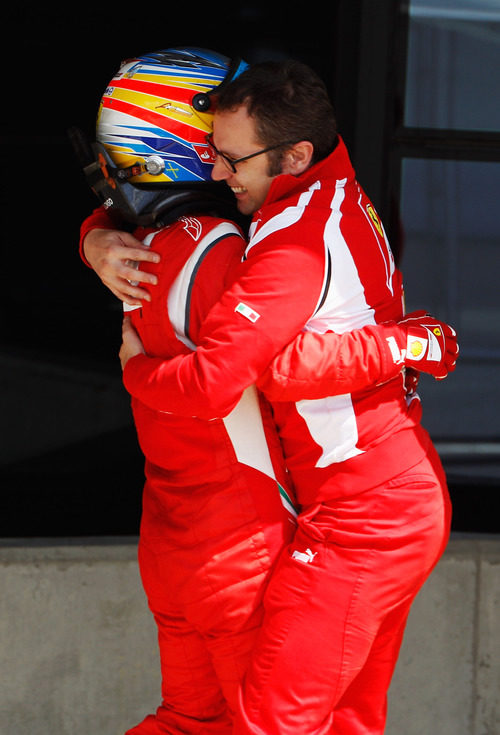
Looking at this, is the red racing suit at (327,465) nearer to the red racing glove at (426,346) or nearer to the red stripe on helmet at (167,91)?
the red racing glove at (426,346)

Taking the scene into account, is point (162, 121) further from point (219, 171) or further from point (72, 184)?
point (72, 184)

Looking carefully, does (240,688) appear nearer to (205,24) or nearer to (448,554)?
(448,554)

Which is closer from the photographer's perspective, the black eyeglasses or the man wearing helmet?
the man wearing helmet

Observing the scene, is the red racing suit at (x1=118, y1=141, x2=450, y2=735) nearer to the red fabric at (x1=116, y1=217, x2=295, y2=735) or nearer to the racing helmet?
the red fabric at (x1=116, y1=217, x2=295, y2=735)

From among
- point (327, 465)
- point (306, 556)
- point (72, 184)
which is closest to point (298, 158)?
point (327, 465)

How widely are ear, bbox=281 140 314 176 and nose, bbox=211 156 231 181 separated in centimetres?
11

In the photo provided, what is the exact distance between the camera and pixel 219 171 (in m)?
1.87

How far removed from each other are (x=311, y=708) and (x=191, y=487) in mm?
484

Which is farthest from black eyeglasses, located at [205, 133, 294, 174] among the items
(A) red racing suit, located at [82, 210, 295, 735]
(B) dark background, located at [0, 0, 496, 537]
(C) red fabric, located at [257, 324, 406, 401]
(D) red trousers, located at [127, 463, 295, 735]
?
(B) dark background, located at [0, 0, 496, 537]

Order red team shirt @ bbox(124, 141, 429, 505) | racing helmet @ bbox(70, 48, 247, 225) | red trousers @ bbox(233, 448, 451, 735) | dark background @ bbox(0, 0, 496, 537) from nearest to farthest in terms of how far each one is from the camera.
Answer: red team shirt @ bbox(124, 141, 429, 505) < red trousers @ bbox(233, 448, 451, 735) < racing helmet @ bbox(70, 48, 247, 225) < dark background @ bbox(0, 0, 496, 537)

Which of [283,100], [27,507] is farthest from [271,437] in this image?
[27,507]

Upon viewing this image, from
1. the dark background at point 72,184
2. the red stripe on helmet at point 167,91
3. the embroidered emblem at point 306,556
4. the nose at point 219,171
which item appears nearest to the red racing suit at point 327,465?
the embroidered emblem at point 306,556

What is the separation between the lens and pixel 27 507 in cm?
357

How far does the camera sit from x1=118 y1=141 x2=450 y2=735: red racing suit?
5.55ft
